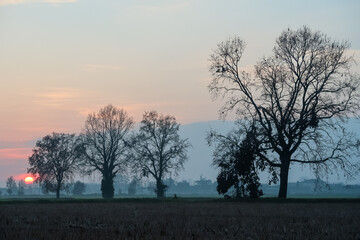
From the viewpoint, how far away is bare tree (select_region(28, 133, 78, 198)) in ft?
302

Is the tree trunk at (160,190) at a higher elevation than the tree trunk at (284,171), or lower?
lower

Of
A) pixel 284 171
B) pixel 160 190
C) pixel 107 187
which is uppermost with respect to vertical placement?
pixel 284 171

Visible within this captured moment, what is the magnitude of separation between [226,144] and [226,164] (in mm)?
1950

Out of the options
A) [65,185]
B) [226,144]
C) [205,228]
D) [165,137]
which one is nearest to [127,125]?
[165,137]

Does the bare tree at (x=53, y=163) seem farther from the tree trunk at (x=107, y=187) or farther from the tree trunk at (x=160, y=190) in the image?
the tree trunk at (x=160, y=190)

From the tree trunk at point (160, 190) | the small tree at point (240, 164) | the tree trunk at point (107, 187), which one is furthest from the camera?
the tree trunk at point (107, 187)

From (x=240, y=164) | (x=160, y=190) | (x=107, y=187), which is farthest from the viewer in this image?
(x=107, y=187)

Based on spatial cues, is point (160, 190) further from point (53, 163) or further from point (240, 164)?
point (240, 164)

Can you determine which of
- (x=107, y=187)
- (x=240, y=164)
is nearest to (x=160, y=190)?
(x=107, y=187)

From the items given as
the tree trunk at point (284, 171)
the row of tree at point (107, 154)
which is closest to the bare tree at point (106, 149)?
the row of tree at point (107, 154)

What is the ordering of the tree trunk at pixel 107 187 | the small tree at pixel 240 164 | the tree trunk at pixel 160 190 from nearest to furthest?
1. the small tree at pixel 240 164
2. the tree trunk at pixel 160 190
3. the tree trunk at pixel 107 187

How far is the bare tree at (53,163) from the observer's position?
9219 cm

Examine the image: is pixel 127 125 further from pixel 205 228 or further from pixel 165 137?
pixel 205 228

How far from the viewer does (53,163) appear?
305 ft
